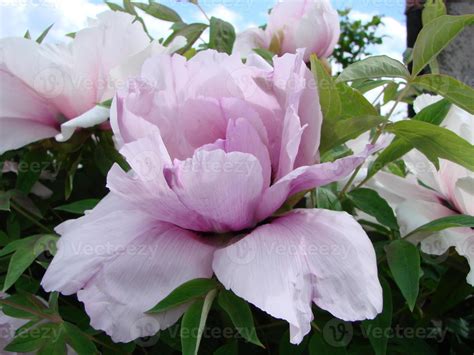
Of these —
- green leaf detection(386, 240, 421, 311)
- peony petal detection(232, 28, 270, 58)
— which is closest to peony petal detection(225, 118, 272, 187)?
green leaf detection(386, 240, 421, 311)

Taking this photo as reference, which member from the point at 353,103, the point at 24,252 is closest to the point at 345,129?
the point at 353,103

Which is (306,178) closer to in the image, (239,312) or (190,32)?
(239,312)

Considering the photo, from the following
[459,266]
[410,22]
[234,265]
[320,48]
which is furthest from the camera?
[410,22]

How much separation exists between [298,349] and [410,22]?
114cm

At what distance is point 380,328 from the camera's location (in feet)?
1.17

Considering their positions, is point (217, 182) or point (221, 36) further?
point (221, 36)

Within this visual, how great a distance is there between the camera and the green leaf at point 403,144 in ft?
1.33

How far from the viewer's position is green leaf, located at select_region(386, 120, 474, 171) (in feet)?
1.15

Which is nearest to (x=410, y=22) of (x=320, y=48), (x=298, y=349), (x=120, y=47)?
(x=320, y=48)

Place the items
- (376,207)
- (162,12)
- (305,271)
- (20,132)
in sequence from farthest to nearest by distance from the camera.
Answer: (162,12) → (20,132) → (376,207) → (305,271)

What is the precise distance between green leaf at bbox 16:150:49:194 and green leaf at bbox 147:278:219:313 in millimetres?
249

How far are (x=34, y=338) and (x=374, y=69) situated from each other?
0.30 metres

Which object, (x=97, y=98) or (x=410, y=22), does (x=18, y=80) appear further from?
(x=410, y=22)

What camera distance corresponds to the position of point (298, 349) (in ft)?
1.24
